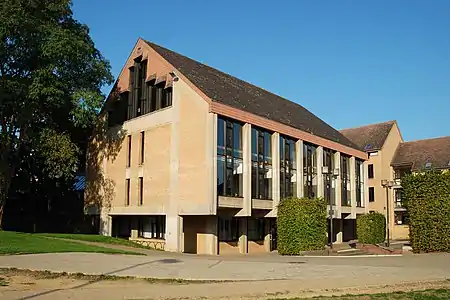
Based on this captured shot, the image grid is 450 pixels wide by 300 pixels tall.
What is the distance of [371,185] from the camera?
63.1m

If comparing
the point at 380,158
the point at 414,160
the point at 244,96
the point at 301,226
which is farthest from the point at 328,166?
the point at 414,160

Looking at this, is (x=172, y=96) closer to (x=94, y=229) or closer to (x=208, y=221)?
(x=208, y=221)

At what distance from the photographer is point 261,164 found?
3531cm

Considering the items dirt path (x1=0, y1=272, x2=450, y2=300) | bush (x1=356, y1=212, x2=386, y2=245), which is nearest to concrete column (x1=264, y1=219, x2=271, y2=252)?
bush (x1=356, y1=212, x2=386, y2=245)

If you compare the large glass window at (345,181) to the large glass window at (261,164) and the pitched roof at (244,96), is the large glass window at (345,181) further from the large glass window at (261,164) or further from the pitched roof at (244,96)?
the large glass window at (261,164)

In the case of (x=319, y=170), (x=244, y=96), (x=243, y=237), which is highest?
(x=244, y=96)

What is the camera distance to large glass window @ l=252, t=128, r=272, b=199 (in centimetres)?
3453

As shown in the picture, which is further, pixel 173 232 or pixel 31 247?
pixel 173 232

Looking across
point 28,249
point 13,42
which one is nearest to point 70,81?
point 13,42

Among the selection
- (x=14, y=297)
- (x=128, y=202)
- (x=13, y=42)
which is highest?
(x=13, y=42)

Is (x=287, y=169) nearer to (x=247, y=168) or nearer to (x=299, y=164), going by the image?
(x=299, y=164)

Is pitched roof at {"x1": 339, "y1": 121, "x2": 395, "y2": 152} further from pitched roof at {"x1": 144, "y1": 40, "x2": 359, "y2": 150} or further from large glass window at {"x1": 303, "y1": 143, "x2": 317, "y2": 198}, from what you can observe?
large glass window at {"x1": 303, "y1": 143, "x2": 317, "y2": 198}

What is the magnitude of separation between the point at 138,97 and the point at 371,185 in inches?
1451

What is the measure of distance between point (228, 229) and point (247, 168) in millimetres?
4493
